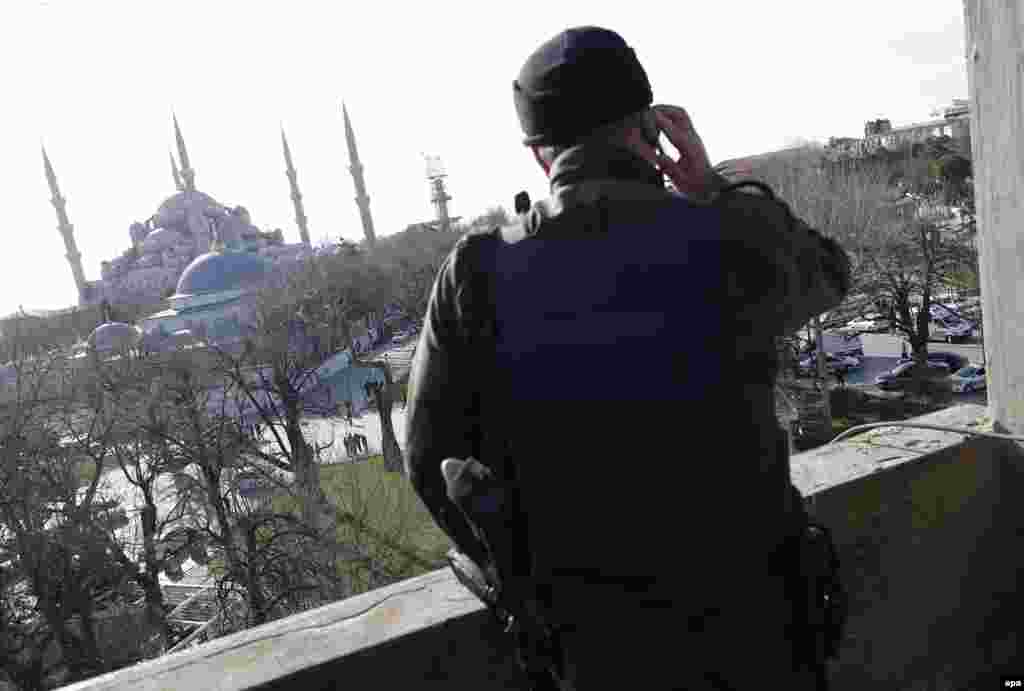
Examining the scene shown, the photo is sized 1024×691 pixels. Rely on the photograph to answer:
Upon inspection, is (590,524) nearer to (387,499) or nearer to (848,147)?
(387,499)

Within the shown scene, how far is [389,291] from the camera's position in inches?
1404

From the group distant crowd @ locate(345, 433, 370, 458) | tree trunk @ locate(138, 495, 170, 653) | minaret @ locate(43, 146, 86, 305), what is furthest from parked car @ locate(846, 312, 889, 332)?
minaret @ locate(43, 146, 86, 305)

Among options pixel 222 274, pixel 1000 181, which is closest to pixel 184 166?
pixel 222 274

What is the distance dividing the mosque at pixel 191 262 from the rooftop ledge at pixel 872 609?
87.2 ft

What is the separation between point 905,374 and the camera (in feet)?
67.3

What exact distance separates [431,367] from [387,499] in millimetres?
14221

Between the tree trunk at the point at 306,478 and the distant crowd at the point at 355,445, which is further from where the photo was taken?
the distant crowd at the point at 355,445

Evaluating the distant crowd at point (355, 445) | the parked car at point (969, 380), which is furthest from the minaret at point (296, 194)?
the parked car at point (969, 380)

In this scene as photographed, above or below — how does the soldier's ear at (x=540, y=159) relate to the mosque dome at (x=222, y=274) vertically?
above

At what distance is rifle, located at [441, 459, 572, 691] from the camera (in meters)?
1.31

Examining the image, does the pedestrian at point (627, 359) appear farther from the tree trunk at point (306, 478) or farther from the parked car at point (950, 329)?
the parked car at point (950, 329)

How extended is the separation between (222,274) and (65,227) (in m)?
39.5

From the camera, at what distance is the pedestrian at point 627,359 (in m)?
1.27

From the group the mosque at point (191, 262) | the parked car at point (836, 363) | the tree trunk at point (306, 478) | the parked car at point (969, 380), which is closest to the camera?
the tree trunk at point (306, 478)
